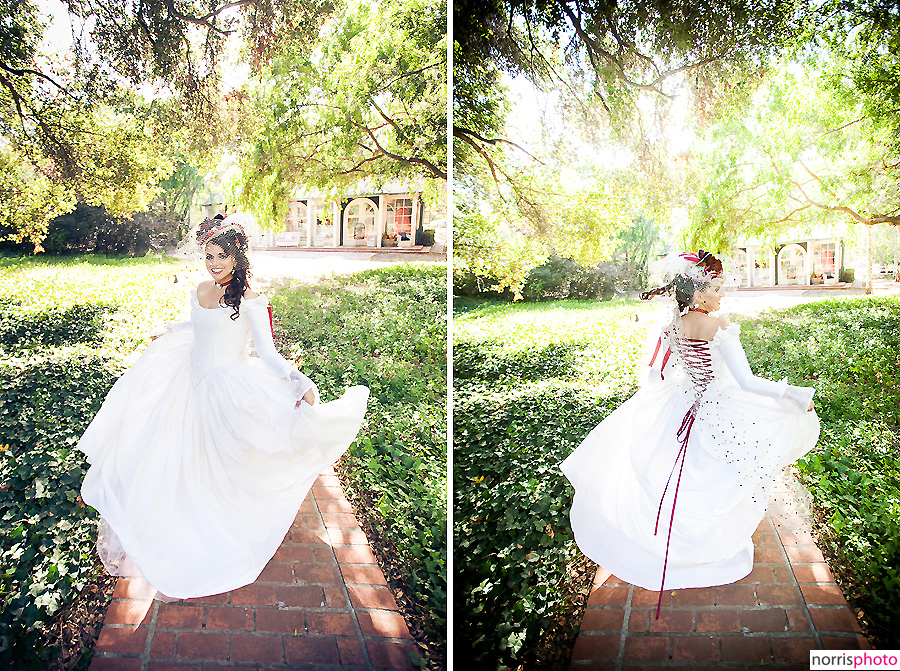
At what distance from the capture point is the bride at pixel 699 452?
8.50 ft

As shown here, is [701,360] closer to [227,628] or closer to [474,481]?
[474,481]

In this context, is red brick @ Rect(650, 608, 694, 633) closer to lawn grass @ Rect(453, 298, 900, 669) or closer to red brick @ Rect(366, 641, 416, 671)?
lawn grass @ Rect(453, 298, 900, 669)

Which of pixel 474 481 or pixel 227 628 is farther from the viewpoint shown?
pixel 474 481

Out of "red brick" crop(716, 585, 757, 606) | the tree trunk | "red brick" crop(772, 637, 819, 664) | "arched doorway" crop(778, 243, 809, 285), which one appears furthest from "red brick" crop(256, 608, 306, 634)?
the tree trunk

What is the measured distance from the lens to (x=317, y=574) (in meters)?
2.70

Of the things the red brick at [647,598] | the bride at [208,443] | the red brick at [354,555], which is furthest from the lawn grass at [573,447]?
the bride at [208,443]

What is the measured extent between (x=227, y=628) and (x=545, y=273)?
98.7 inches

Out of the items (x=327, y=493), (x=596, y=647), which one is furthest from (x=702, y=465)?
(x=327, y=493)

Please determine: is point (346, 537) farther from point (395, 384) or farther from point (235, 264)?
point (235, 264)

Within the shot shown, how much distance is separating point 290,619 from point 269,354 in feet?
4.20

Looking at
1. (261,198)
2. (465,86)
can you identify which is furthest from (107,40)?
(465,86)

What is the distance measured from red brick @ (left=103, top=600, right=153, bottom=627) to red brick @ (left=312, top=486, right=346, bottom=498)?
0.90m

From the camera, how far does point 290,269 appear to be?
289 cm

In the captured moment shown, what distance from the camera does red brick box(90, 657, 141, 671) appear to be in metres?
2.54
